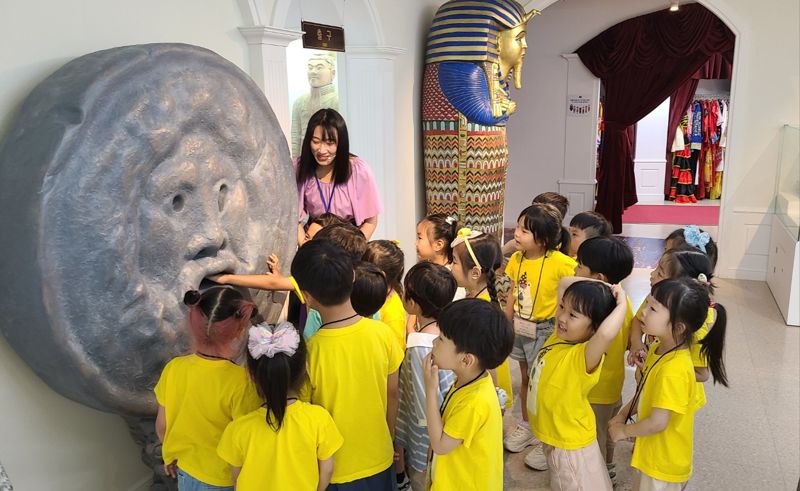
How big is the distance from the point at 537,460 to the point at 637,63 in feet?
20.6

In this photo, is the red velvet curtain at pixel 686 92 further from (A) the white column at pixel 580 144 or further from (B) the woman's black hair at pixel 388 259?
(B) the woman's black hair at pixel 388 259

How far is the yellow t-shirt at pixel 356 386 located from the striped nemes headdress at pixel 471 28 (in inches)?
147

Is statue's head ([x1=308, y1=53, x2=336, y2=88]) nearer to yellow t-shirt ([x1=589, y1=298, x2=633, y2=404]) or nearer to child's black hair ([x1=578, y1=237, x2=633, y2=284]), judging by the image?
child's black hair ([x1=578, y1=237, x2=633, y2=284])

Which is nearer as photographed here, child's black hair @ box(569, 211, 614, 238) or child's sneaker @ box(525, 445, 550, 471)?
child's sneaker @ box(525, 445, 550, 471)

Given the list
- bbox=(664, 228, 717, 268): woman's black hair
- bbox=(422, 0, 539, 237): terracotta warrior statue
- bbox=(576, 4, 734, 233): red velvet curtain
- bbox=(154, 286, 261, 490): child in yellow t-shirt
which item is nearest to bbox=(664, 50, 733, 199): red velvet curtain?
bbox=(576, 4, 734, 233): red velvet curtain

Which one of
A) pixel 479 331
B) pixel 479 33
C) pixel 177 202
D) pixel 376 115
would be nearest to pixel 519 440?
pixel 479 331

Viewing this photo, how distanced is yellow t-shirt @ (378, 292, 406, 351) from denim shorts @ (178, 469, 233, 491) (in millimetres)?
836

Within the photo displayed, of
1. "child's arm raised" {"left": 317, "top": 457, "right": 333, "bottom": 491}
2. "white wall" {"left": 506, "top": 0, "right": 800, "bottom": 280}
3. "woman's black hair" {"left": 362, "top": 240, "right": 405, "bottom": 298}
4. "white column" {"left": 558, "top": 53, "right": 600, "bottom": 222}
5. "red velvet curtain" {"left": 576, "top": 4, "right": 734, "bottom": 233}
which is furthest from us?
"white column" {"left": 558, "top": 53, "right": 600, "bottom": 222}

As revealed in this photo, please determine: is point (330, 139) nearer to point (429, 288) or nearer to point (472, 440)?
point (429, 288)

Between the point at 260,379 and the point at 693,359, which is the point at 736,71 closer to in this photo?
the point at 693,359

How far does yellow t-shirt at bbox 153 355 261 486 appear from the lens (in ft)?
5.92

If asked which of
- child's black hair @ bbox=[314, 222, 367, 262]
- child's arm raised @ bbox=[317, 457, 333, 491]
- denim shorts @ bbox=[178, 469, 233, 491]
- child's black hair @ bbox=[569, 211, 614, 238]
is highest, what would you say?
child's black hair @ bbox=[314, 222, 367, 262]

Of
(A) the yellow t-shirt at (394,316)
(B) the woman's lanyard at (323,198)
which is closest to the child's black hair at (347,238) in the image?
(A) the yellow t-shirt at (394,316)

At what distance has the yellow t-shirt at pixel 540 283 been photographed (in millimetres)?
2967
